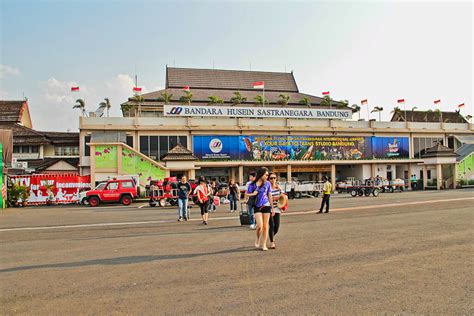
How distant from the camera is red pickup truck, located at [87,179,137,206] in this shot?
94.0 feet

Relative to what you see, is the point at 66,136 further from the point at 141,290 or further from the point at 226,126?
the point at 141,290

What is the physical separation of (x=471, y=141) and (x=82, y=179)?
48.5 m

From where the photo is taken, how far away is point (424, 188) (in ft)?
159

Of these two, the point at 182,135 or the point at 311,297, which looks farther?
the point at 182,135

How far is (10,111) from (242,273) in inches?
2186

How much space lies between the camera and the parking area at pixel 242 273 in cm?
516

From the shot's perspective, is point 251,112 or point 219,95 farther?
point 219,95

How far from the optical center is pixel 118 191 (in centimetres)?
2878

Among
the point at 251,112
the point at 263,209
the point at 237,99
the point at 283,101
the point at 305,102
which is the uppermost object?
the point at 305,102

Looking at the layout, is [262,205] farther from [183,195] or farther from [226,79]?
[226,79]

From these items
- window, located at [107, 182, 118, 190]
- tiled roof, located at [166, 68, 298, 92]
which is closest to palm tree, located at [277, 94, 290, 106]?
tiled roof, located at [166, 68, 298, 92]

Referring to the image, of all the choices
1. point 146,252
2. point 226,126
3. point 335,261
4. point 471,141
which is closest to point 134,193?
point 226,126

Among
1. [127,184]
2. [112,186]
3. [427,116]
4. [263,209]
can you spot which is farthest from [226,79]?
[263,209]

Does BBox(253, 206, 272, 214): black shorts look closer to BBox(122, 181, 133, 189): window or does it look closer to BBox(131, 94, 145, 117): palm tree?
BBox(122, 181, 133, 189): window
